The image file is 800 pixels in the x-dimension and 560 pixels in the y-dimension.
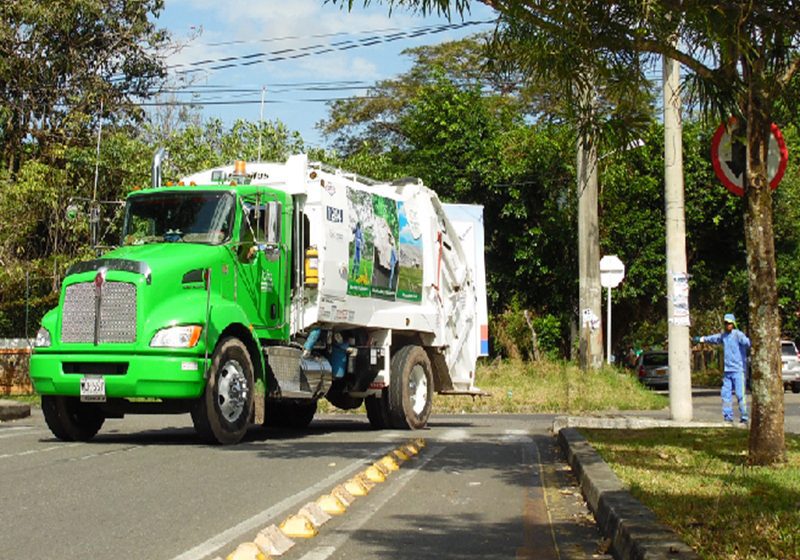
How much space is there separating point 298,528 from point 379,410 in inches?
344

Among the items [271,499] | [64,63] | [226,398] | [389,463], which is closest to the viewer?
[271,499]

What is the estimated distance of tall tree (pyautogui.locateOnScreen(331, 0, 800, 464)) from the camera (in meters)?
9.27

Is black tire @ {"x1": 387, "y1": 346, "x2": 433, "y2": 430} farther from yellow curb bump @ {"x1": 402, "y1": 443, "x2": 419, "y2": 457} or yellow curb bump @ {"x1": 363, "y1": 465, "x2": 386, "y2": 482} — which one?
yellow curb bump @ {"x1": 363, "y1": 465, "x2": 386, "y2": 482}

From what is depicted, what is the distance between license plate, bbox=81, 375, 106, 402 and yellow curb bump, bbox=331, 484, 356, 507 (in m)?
4.09

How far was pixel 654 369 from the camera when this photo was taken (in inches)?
1662

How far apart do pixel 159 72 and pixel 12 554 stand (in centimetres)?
3007

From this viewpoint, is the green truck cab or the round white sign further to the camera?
the round white sign

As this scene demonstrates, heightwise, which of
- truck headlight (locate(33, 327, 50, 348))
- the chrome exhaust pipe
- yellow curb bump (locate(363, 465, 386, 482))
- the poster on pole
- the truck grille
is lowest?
yellow curb bump (locate(363, 465, 386, 482))

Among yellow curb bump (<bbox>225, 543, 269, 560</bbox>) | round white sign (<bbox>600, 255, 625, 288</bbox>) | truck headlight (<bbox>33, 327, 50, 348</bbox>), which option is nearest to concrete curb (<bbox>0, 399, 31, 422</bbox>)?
truck headlight (<bbox>33, 327, 50, 348</bbox>)

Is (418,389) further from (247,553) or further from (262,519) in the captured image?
(247,553)

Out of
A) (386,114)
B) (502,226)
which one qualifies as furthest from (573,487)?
(386,114)

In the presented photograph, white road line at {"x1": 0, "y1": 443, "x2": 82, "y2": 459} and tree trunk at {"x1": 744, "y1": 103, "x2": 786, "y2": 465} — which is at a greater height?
tree trunk at {"x1": 744, "y1": 103, "x2": 786, "y2": 465}

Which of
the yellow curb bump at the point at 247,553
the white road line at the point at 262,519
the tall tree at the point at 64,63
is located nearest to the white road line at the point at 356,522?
the yellow curb bump at the point at 247,553

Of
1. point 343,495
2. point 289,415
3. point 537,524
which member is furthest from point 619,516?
point 289,415
